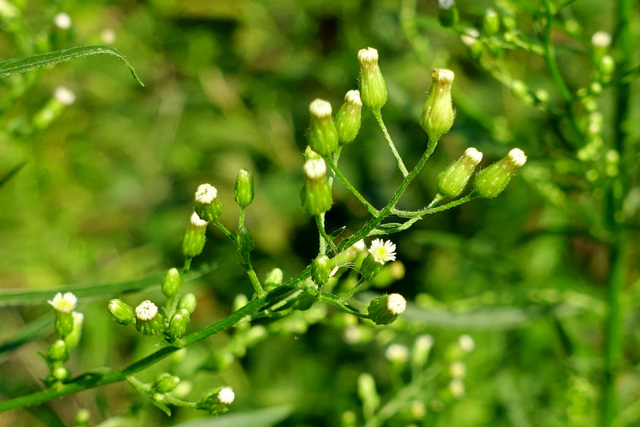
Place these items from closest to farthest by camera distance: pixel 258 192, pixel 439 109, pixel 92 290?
pixel 439 109 < pixel 92 290 < pixel 258 192

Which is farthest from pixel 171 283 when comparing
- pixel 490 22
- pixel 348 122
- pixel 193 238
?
pixel 490 22

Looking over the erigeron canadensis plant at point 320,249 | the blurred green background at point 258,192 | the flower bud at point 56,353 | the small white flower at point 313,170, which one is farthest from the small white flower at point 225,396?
the blurred green background at point 258,192

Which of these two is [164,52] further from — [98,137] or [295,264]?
[295,264]

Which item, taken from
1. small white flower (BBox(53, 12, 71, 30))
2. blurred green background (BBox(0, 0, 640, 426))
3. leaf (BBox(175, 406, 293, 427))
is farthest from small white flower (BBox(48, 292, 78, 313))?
blurred green background (BBox(0, 0, 640, 426))

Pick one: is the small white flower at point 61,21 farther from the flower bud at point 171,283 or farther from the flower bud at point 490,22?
the flower bud at point 490,22

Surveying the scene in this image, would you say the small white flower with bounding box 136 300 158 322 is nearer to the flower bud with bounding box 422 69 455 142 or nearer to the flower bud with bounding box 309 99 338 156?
Answer: the flower bud with bounding box 309 99 338 156

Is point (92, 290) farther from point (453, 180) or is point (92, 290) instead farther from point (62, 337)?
point (453, 180)

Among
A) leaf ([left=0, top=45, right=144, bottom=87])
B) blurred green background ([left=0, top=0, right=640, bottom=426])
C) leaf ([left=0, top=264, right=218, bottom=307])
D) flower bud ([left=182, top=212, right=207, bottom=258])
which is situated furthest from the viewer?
blurred green background ([left=0, top=0, right=640, bottom=426])
